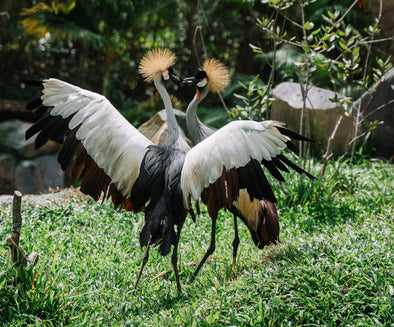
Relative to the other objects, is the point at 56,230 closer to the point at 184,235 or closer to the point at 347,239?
the point at 184,235

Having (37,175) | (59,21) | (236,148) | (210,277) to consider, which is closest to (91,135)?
(236,148)

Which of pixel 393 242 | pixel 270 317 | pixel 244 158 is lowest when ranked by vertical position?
pixel 270 317

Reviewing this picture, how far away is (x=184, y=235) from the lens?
4836 millimetres

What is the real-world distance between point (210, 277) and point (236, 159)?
114 centimetres

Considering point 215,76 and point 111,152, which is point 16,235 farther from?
point 215,76

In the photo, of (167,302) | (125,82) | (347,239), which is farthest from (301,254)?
(125,82)

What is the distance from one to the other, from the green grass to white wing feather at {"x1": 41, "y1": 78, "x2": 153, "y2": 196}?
2.47 ft

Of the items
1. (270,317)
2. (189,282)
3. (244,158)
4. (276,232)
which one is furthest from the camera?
(276,232)

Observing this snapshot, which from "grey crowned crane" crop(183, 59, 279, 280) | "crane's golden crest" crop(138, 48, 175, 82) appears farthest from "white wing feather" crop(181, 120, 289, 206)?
"crane's golden crest" crop(138, 48, 175, 82)

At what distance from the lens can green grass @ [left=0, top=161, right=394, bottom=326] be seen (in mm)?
2793

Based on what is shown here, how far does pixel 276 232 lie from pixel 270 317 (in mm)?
1191

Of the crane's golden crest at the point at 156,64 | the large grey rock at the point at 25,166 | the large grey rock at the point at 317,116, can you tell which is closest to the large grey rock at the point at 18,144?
the large grey rock at the point at 25,166

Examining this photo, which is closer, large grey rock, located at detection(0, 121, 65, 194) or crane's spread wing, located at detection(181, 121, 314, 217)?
crane's spread wing, located at detection(181, 121, 314, 217)

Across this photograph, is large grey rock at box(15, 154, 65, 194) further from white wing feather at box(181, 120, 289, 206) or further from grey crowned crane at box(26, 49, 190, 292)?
white wing feather at box(181, 120, 289, 206)
